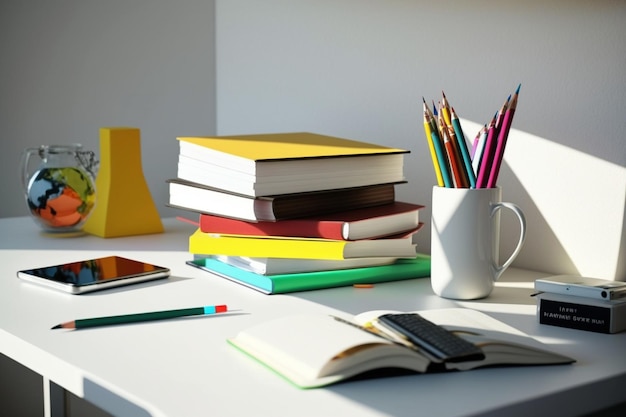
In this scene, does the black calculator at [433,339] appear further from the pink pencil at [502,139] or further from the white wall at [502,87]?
the white wall at [502,87]

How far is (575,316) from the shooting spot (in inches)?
33.8

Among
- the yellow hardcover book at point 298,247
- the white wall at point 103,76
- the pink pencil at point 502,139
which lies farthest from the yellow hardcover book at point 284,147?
the white wall at point 103,76

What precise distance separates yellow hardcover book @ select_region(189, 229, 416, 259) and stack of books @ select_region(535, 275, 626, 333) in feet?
0.79

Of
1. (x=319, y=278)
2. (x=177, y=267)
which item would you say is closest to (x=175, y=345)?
(x=319, y=278)

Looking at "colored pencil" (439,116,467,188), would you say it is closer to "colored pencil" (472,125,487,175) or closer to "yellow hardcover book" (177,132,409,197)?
"colored pencil" (472,125,487,175)

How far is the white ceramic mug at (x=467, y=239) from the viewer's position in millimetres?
955

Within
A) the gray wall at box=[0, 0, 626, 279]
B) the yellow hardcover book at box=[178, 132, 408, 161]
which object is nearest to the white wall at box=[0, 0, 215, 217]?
the gray wall at box=[0, 0, 626, 279]

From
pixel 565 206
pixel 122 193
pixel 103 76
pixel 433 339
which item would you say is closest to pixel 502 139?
pixel 565 206

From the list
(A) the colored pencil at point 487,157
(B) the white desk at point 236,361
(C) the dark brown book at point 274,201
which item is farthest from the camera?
(C) the dark brown book at point 274,201

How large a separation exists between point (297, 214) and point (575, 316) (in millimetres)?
373

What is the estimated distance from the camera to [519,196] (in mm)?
1160

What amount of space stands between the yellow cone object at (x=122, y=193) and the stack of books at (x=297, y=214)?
286mm

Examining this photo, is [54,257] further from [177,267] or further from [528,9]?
[528,9]

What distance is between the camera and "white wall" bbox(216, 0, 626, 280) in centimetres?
104
